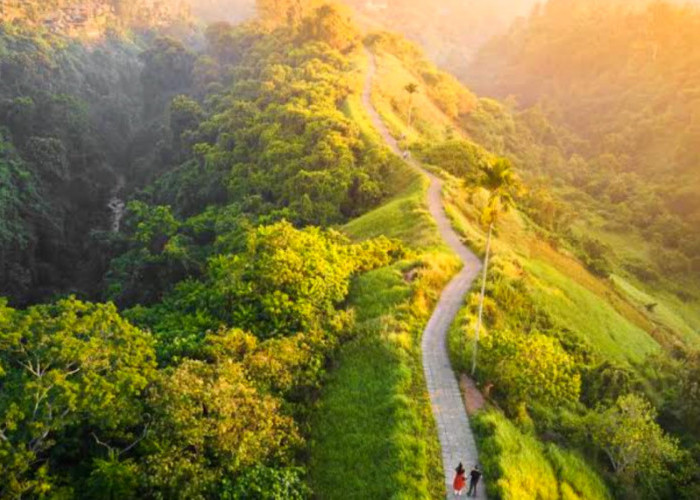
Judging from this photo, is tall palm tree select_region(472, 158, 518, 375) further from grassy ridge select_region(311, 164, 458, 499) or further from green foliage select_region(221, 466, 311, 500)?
green foliage select_region(221, 466, 311, 500)

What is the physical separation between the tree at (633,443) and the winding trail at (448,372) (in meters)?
6.13

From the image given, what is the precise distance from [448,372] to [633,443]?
26.9 feet

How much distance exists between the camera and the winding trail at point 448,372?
2267 cm

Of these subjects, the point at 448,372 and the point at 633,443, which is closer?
the point at 633,443

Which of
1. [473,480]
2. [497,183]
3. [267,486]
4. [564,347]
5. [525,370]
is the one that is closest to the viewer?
[267,486]

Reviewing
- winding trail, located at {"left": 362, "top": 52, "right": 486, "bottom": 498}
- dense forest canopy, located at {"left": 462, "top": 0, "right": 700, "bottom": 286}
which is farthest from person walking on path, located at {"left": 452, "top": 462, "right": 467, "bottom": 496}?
dense forest canopy, located at {"left": 462, "top": 0, "right": 700, "bottom": 286}

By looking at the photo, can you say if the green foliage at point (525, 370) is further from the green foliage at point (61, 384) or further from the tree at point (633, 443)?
the green foliage at point (61, 384)

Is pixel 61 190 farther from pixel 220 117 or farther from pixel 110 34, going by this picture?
pixel 110 34

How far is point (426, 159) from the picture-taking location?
6022 cm

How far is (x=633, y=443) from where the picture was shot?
936 inches

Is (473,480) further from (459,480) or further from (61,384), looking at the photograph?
(61,384)

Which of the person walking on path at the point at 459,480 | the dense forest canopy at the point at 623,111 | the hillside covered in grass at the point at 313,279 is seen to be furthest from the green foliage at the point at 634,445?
the dense forest canopy at the point at 623,111

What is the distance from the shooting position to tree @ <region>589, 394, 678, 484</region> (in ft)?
78.2

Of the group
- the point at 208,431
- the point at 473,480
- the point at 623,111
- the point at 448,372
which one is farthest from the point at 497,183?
the point at 623,111
